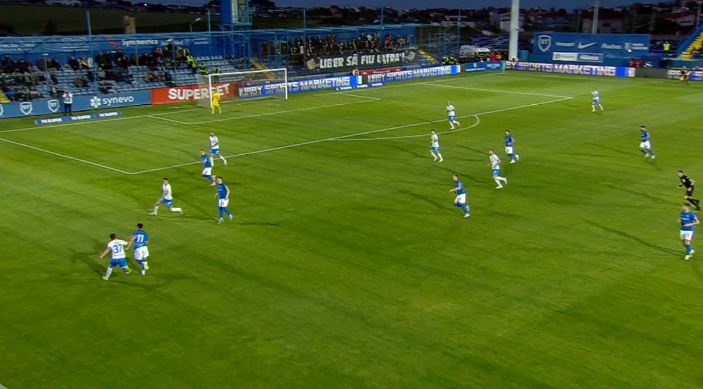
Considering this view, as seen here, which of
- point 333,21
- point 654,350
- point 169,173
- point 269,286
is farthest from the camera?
point 333,21

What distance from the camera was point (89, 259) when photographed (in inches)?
871

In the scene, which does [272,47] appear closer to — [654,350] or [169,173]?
[169,173]

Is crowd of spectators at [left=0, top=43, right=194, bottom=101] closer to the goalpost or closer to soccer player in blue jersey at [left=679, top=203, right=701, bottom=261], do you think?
the goalpost

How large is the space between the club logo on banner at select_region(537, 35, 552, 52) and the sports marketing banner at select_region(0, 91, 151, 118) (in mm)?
56469

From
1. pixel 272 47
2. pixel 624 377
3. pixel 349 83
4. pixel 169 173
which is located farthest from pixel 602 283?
pixel 272 47

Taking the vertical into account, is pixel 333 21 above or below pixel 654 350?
above

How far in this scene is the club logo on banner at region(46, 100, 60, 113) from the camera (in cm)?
5244

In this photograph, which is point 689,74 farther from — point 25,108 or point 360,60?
point 25,108

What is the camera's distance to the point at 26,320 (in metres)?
17.7

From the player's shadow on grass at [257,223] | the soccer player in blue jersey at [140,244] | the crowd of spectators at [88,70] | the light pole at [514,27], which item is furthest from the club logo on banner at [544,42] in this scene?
the soccer player in blue jersey at [140,244]

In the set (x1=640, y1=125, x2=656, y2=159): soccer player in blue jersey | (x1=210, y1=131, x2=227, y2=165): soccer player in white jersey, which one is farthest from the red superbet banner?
(x1=640, y1=125, x2=656, y2=159): soccer player in blue jersey

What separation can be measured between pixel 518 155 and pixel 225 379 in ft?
88.9

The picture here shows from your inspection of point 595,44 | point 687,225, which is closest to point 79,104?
point 687,225

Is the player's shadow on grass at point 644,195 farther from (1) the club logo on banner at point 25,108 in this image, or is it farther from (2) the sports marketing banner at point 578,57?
(2) the sports marketing banner at point 578,57
